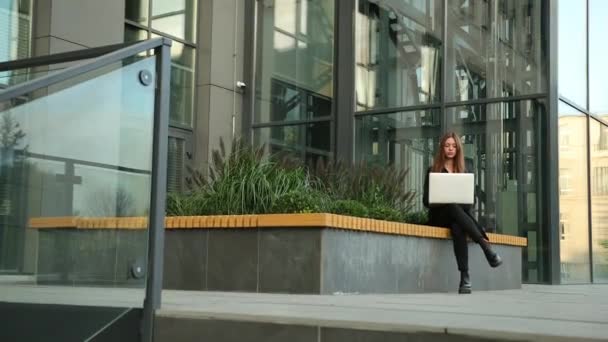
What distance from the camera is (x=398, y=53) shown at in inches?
520

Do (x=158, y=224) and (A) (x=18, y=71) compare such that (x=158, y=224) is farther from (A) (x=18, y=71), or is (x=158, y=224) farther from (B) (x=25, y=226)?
(A) (x=18, y=71)

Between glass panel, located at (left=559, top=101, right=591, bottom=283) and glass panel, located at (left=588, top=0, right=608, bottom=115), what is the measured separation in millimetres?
633

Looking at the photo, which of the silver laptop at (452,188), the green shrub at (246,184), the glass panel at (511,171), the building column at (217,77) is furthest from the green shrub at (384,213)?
the building column at (217,77)

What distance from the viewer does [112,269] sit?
355 cm

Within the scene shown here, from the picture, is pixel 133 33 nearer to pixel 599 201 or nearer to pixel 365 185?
pixel 365 185

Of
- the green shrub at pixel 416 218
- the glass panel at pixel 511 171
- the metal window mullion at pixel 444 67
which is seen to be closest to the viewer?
the green shrub at pixel 416 218

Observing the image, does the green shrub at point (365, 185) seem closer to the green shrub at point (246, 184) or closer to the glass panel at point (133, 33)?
the green shrub at point (246, 184)

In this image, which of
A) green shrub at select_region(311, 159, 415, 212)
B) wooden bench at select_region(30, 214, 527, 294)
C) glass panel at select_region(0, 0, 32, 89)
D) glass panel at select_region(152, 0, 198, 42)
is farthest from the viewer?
glass panel at select_region(152, 0, 198, 42)

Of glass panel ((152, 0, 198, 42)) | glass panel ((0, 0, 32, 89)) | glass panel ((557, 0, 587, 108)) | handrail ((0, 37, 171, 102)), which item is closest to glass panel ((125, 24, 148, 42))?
glass panel ((152, 0, 198, 42))

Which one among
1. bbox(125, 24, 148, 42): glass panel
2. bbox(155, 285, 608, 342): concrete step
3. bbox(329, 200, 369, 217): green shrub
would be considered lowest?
bbox(155, 285, 608, 342): concrete step

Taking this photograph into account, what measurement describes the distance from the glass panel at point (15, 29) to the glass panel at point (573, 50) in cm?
789

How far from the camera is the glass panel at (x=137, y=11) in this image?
1272cm

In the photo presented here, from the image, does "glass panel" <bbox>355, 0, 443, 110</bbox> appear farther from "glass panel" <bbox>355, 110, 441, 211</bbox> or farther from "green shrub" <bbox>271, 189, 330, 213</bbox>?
"green shrub" <bbox>271, 189, 330, 213</bbox>

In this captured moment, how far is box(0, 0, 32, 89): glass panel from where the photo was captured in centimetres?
1065
